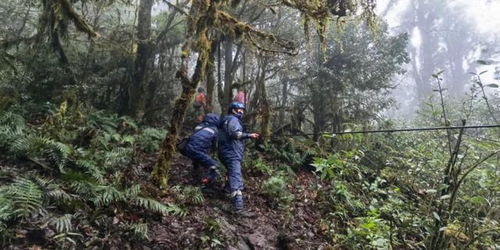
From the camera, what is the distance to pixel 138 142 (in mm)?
8469

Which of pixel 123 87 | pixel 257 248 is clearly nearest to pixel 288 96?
pixel 123 87

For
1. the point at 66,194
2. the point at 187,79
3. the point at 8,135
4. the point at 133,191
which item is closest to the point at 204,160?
the point at 187,79

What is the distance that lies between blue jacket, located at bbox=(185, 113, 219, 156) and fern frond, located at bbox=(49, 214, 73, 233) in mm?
3092

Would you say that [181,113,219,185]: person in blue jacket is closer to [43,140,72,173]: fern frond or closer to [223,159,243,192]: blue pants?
[223,159,243,192]: blue pants

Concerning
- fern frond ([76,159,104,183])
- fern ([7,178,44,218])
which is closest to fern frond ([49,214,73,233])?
fern ([7,178,44,218])

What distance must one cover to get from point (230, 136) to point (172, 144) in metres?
1.14

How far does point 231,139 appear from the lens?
688 centimetres

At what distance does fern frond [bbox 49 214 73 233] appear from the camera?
3.93 m

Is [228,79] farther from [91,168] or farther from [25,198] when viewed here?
[25,198]

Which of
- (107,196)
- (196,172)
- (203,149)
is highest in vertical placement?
(203,149)

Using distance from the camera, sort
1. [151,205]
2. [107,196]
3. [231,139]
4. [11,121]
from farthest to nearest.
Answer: [231,139] < [11,121] < [151,205] < [107,196]

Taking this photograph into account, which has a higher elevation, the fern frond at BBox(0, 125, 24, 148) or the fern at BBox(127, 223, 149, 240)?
the fern frond at BBox(0, 125, 24, 148)

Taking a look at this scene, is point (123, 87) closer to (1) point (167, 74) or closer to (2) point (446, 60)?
(1) point (167, 74)

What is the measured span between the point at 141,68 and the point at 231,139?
5416 millimetres
